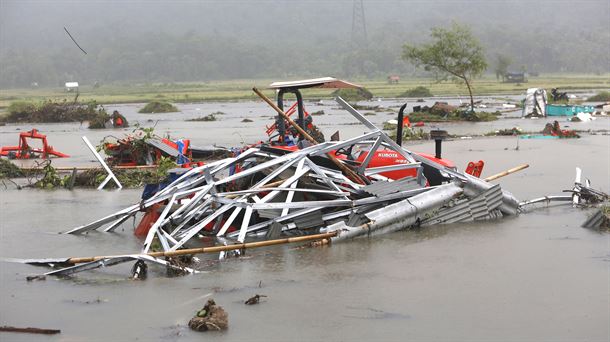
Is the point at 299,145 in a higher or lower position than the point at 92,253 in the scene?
higher

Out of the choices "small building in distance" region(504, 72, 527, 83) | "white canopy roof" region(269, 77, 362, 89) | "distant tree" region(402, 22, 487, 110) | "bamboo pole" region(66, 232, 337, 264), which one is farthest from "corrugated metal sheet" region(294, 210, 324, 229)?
"small building in distance" region(504, 72, 527, 83)

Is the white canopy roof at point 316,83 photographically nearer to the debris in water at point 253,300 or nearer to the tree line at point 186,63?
the debris in water at point 253,300

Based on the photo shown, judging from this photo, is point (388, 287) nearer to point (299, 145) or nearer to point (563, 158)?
point (299, 145)

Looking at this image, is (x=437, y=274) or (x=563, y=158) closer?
(x=437, y=274)

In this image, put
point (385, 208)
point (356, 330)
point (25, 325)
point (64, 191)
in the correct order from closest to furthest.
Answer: point (356, 330) < point (25, 325) < point (385, 208) < point (64, 191)

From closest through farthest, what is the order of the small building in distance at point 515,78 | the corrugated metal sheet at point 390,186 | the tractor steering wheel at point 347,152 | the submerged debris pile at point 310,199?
1. the submerged debris pile at point 310,199
2. the corrugated metal sheet at point 390,186
3. the tractor steering wheel at point 347,152
4. the small building in distance at point 515,78

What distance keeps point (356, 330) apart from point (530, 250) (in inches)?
176

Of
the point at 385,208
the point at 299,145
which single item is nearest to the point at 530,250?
the point at 385,208

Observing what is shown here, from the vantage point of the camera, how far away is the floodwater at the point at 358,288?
29.7 ft

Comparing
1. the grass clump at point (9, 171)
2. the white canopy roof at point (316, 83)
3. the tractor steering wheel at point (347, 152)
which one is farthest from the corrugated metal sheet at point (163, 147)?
the white canopy roof at point (316, 83)

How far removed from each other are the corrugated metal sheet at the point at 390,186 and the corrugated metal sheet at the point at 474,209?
617 mm

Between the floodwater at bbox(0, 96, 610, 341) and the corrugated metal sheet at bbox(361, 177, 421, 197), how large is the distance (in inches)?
26.8

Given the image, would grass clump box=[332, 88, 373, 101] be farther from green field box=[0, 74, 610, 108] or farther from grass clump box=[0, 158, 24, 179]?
grass clump box=[0, 158, 24, 179]

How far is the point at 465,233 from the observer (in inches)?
538
